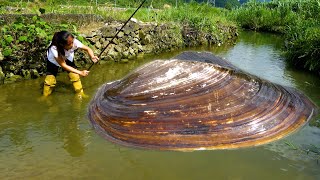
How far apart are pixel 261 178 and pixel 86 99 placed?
3.97m

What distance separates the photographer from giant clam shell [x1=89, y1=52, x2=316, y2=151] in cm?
448

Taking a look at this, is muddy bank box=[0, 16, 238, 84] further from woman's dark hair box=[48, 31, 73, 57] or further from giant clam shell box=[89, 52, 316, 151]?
giant clam shell box=[89, 52, 316, 151]

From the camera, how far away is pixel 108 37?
10.7m

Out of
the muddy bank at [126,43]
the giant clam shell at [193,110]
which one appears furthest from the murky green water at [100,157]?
the muddy bank at [126,43]

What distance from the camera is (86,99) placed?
6.78 m

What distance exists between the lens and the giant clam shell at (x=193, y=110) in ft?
14.7

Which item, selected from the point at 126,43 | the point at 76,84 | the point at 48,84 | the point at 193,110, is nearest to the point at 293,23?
the point at 126,43

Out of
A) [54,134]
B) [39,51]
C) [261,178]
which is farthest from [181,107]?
[39,51]

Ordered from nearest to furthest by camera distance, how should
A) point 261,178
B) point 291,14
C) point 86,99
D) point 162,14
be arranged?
point 261,178 < point 86,99 < point 162,14 < point 291,14

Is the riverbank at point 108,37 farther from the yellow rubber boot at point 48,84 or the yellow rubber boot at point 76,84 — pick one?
the yellow rubber boot at point 76,84

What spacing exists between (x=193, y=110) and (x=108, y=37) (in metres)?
6.67

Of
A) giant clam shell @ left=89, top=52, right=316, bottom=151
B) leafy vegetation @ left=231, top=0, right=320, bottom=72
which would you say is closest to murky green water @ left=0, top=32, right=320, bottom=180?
giant clam shell @ left=89, top=52, right=316, bottom=151

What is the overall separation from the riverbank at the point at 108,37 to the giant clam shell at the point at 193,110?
132 inches

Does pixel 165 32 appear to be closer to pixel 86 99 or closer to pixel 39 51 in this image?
pixel 39 51
